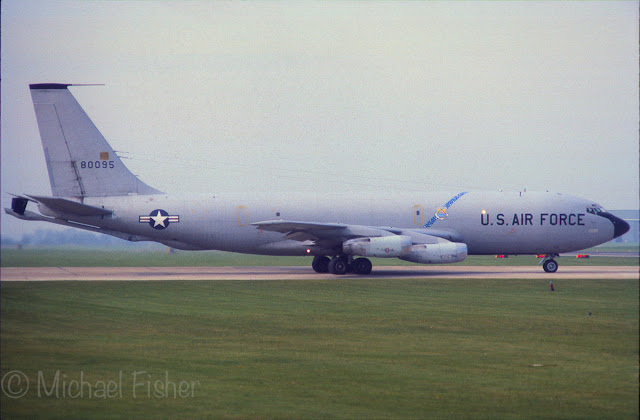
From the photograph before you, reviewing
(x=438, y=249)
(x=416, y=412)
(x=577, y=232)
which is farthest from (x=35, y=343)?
(x=577, y=232)

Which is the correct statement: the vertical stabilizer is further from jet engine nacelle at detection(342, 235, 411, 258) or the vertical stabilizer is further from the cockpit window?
the cockpit window

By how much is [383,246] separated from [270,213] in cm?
722

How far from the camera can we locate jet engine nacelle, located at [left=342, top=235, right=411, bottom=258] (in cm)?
3697

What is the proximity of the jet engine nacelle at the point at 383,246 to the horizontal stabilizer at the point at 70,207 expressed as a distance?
1366 cm

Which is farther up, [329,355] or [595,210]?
[595,210]

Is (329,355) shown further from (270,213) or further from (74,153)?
(74,153)

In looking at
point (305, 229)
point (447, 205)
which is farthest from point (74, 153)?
point (447, 205)

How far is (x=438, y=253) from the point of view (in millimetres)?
37344

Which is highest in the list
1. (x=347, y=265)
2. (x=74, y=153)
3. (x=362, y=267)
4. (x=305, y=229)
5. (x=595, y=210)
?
(x=74, y=153)

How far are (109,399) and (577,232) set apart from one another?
115ft

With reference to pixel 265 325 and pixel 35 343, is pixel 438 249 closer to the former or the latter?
pixel 265 325

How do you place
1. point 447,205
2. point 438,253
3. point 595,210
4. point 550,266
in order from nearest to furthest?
1. point 438,253
2. point 550,266
3. point 447,205
4. point 595,210

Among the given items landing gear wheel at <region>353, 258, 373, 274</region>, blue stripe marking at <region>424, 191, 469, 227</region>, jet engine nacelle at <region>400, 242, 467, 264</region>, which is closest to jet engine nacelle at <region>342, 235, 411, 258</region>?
jet engine nacelle at <region>400, 242, 467, 264</region>

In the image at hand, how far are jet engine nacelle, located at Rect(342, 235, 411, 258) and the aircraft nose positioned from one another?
12617 mm
